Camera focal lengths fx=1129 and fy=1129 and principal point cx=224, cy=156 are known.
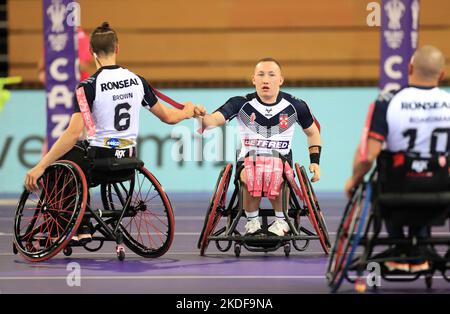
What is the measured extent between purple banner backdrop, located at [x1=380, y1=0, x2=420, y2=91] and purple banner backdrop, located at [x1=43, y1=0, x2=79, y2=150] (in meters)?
3.22

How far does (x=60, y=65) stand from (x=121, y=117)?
4455mm

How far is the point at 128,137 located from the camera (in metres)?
7.68

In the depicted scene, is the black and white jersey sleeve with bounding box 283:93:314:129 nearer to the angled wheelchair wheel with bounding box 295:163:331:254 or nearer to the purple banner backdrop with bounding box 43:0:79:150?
the angled wheelchair wheel with bounding box 295:163:331:254

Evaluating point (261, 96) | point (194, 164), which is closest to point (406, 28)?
point (194, 164)

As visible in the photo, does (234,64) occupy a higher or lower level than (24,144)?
higher

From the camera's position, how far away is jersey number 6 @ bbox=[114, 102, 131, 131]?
24.9 feet

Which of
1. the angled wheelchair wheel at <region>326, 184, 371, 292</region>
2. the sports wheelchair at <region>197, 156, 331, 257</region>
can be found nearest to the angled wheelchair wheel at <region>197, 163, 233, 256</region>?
the sports wheelchair at <region>197, 156, 331, 257</region>

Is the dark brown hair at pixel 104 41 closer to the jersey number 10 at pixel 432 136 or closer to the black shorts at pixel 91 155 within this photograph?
the black shorts at pixel 91 155

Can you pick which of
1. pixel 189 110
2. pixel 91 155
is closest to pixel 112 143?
pixel 91 155

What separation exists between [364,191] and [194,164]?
7.03 metres

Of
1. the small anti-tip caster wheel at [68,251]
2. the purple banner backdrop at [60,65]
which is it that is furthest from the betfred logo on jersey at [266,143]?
the purple banner backdrop at [60,65]

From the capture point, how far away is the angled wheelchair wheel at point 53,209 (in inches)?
289

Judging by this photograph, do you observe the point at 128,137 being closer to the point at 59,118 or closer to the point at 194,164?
the point at 59,118

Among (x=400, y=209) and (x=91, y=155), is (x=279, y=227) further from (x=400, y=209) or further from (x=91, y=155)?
(x=400, y=209)
